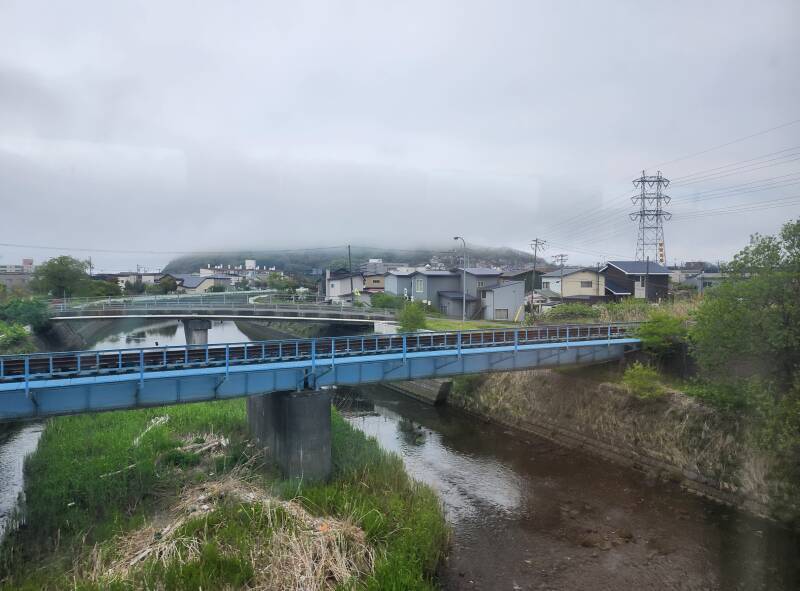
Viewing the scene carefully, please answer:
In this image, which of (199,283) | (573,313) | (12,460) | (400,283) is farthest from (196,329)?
(199,283)

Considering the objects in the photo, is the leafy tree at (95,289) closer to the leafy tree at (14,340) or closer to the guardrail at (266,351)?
the leafy tree at (14,340)

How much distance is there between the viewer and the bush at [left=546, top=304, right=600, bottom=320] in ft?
95.9

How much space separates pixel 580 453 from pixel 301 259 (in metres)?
119

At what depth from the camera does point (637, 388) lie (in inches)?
697

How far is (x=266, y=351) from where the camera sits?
14.5m

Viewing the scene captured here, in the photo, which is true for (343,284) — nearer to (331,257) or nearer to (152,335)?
(152,335)

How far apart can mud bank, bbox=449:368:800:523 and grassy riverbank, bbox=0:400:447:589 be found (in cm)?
799

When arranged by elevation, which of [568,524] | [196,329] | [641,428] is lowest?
[568,524]

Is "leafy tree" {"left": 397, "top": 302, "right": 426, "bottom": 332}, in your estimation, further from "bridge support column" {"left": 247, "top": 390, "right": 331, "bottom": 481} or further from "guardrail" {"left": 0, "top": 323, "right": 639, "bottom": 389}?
"bridge support column" {"left": 247, "top": 390, "right": 331, "bottom": 481}

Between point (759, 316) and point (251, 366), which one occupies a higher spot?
point (759, 316)

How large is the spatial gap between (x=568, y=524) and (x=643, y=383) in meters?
6.59

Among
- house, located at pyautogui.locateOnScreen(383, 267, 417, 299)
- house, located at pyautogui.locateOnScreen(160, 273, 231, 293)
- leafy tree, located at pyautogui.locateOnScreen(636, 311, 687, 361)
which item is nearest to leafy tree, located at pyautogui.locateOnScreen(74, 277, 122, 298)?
house, located at pyautogui.locateOnScreen(160, 273, 231, 293)

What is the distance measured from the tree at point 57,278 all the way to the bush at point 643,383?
149 ft

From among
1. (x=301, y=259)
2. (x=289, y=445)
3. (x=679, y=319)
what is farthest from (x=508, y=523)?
(x=301, y=259)
